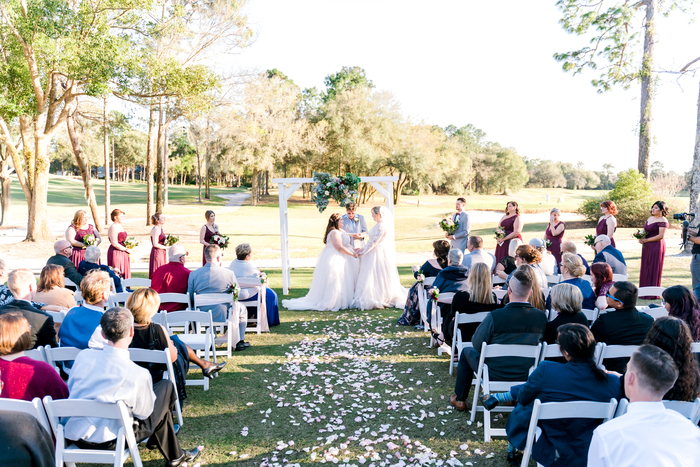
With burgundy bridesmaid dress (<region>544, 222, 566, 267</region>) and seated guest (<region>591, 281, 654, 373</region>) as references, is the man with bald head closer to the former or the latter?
seated guest (<region>591, 281, 654, 373</region>)

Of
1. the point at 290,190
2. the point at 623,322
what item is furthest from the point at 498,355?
the point at 290,190

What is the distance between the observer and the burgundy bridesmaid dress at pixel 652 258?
8609mm

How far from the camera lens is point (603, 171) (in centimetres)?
8706

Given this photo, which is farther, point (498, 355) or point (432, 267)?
point (432, 267)

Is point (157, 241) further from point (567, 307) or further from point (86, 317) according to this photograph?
point (567, 307)

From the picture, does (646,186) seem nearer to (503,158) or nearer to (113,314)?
(113,314)

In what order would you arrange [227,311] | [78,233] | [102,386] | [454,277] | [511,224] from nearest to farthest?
[102,386] → [454,277] → [227,311] → [78,233] → [511,224]

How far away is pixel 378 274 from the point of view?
362 inches

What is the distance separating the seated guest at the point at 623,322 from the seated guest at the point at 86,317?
4552mm

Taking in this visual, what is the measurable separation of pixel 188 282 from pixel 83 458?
3.33m

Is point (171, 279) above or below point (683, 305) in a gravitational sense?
below

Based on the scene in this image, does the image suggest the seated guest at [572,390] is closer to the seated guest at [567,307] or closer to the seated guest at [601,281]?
the seated guest at [567,307]

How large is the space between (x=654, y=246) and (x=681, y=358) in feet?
22.2

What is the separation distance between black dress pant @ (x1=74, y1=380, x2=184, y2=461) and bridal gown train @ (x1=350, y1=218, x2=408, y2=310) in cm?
560
